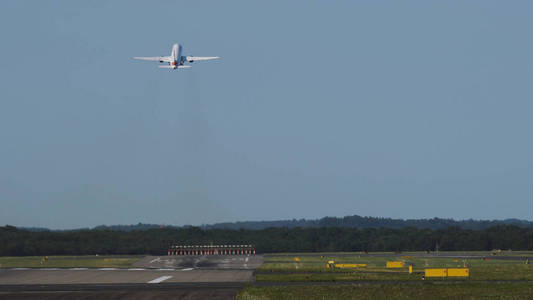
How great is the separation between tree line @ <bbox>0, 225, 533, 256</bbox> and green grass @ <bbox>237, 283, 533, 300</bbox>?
86005 mm

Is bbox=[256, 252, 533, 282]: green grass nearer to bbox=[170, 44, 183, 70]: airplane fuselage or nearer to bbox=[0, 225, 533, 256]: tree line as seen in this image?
bbox=[170, 44, 183, 70]: airplane fuselage

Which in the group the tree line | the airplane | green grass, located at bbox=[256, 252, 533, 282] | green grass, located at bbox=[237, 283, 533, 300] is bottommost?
green grass, located at bbox=[237, 283, 533, 300]

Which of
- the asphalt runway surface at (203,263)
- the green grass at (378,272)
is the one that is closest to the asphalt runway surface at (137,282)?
the asphalt runway surface at (203,263)

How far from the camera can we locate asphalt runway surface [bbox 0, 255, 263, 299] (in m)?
61.3

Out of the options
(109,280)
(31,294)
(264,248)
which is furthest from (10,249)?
(31,294)

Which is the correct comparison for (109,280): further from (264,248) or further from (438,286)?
(264,248)

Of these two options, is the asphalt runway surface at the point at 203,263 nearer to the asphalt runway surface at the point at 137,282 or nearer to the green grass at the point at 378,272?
the asphalt runway surface at the point at 137,282

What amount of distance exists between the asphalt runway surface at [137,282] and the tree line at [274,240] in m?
49.8

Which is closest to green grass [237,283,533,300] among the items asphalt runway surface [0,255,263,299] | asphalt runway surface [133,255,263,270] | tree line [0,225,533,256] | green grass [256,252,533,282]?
asphalt runway surface [0,255,263,299]

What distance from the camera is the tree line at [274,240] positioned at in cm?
14938

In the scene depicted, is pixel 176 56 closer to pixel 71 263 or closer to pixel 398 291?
pixel 71 263

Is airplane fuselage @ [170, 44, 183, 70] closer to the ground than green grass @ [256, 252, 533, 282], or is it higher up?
higher up

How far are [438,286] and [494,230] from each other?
114 metres

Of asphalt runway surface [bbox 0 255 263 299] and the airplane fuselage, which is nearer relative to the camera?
asphalt runway surface [bbox 0 255 263 299]
